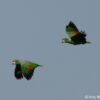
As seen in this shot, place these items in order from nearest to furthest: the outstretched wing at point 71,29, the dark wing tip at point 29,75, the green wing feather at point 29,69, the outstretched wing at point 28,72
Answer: the dark wing tip at point 29,75
the outstretched wing at point 28,72
the green wing feather at point 29,69
the outstretched wing at point 71,29

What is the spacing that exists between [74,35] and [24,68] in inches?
286

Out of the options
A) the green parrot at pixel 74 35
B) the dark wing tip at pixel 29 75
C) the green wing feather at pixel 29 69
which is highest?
the green parrot at pixel 74 35

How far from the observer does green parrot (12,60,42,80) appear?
7212cm

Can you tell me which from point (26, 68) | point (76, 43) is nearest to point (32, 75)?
point (26, 68)

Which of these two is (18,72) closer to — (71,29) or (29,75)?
(29,75)

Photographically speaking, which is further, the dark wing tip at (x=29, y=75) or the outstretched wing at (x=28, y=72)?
the outstretched wing at (x=28, y=72)

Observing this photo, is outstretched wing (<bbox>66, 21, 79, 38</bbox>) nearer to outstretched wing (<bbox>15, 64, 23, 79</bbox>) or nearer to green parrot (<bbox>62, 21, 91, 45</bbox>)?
green parrot (<bbox>62, 21, 91, 45</bbox>)

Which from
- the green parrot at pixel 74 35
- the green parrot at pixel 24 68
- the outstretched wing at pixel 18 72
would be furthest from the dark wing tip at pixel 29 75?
the green parrot at pixel 74 35

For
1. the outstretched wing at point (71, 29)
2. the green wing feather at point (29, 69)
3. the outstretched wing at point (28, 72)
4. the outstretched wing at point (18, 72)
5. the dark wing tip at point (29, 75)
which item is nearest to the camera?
the dark wing tip at point (29, 75)

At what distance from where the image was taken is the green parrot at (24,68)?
237ft

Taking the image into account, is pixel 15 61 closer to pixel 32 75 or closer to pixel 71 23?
pixel 32 75

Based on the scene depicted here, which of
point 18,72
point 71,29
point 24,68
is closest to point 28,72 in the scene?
point 24,68

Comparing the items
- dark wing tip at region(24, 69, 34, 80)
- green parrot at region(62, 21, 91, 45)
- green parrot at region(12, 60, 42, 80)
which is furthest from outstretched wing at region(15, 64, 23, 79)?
green parrot at region(62, 21, 91, 45)

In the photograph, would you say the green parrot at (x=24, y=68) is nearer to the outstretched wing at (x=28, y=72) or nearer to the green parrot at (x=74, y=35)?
the outstretched wing at (x=28, y=72)
